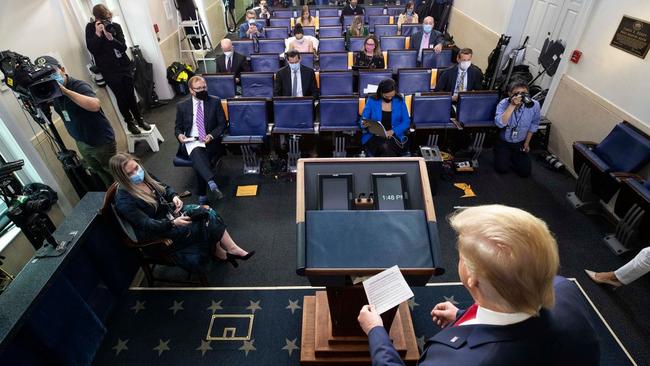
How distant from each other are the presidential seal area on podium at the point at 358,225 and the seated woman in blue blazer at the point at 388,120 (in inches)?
95.7

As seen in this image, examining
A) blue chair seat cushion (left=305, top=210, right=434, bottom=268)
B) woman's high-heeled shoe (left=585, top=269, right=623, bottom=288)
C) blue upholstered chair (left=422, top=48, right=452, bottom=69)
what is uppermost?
blue chair seat cushion (left=305, top=210, right=434, bottom=268)

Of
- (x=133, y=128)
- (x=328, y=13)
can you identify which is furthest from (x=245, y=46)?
(x=328, y=13)

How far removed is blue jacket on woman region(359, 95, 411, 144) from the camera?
4.18m

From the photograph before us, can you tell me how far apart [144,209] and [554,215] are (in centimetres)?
437

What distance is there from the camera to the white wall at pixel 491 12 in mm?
6512

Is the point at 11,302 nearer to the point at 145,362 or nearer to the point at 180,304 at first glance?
the point at 145,362

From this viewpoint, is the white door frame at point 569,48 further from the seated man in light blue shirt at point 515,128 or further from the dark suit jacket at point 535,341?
the dark suit jacket at point 535,341

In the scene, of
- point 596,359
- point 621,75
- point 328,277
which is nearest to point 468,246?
point 596,359

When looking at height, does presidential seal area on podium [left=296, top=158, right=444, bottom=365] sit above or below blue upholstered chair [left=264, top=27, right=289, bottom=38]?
above

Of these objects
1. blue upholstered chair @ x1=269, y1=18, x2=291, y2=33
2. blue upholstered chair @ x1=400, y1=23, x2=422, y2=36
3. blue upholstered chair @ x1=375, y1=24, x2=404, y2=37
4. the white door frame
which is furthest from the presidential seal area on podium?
blue upholstered chair @ x1=269, y1=18, x2=291, y2=33

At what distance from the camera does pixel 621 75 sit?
397 centimetres

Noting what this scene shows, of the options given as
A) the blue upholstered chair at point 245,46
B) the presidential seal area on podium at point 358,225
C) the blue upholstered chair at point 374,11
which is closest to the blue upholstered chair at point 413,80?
the blue upholstered chair at point 245,46

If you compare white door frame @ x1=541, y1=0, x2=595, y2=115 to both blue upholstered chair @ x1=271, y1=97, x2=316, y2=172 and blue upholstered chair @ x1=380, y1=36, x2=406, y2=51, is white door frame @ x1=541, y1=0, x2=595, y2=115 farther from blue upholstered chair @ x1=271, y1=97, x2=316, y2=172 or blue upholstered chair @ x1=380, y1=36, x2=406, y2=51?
blue upholstered chair @ x1=271, y1=97, x2=316, y2=172

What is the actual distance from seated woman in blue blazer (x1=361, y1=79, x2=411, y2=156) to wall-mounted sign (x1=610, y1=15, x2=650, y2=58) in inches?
101
